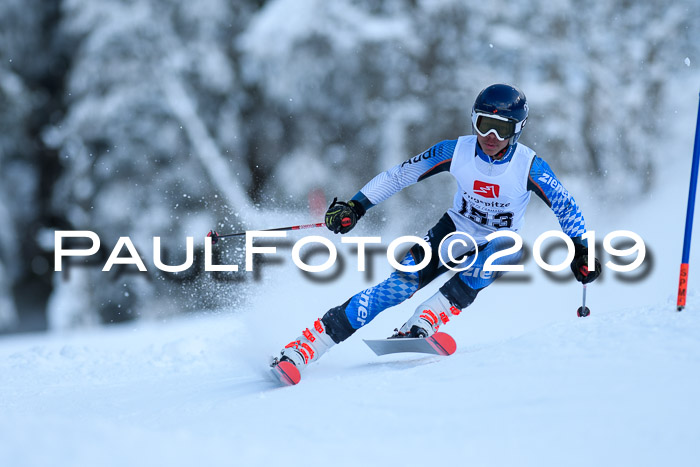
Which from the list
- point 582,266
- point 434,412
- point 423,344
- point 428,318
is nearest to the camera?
point 434,412

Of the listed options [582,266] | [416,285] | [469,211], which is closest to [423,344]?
[416,285]

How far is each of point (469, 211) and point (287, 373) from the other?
1434mm

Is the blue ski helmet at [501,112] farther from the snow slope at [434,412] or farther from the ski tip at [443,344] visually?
the ski tip at [443,344]

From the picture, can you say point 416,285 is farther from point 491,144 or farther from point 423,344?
point 491,144

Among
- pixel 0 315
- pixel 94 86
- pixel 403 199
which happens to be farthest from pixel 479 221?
pixel 0 315

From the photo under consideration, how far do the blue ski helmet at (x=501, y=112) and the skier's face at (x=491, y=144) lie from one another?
0.02 metres

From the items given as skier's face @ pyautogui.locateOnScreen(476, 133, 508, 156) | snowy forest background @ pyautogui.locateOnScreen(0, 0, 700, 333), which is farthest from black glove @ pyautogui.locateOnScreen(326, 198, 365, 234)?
snowy forest background @ pyautogui.locateOnScreen(0, 0, 700, 333)

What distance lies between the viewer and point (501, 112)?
3715mm

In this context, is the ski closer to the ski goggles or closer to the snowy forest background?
the ski goggles

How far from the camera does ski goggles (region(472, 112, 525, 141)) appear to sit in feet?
12.3

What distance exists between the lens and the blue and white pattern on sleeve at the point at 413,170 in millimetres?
4098

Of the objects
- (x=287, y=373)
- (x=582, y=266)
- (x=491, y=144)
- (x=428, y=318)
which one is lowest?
(x=287, y=373)

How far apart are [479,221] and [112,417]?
2329mm

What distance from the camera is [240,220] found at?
12703mm
